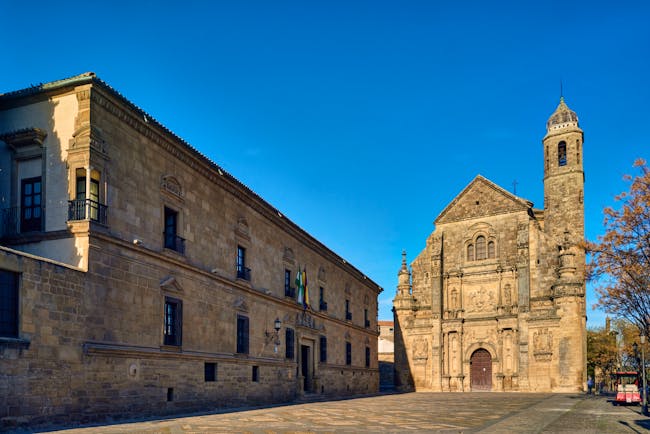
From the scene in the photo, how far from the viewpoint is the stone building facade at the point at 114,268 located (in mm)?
12898

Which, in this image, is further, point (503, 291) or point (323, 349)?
point (503, 291)

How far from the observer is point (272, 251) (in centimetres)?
2652

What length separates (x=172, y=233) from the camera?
18734 mm

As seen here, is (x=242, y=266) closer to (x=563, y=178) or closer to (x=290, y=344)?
(x=290, y=344)

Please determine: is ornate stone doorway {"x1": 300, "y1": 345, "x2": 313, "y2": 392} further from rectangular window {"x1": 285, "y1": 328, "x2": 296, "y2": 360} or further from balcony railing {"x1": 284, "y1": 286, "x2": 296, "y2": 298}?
balcony railing {"x1": 284, "y1": 286, "x2": 296, "y2": 298}

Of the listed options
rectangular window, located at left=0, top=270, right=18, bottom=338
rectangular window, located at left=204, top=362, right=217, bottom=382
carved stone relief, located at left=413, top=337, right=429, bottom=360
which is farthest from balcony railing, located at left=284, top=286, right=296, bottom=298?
carved stone relief, located at left=413, top=337, right=429, bottom=360

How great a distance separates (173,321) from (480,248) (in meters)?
31.2

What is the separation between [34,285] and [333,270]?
2390 cm

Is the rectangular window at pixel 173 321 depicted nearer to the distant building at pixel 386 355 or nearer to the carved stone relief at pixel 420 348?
the carved stone relief at pixel 420 348

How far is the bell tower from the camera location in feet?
141

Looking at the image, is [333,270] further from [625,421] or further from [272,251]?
[625,421]

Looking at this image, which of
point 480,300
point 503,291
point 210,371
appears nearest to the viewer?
point 210,371

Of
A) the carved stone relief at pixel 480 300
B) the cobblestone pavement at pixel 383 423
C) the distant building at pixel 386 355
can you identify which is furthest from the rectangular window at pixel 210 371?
the distant building at pixel 386 355

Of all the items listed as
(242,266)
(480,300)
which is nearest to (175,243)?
(242,266)
